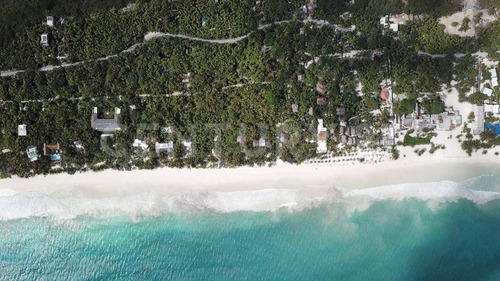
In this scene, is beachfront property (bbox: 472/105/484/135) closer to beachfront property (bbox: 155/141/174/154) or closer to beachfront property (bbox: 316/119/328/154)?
beachfront property (bbox: 316/119/328/154)

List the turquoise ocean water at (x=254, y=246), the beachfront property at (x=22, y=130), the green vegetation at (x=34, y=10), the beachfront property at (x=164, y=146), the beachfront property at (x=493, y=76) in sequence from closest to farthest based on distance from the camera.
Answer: the green vegetation at (x=34, y=10) → the beachfront property at (x=22, y=130) → the beachfront property at (x=164, y=146) → the beachfront property at (x=493, y=76) → the turquoise ocean water at (x=254, y=246)

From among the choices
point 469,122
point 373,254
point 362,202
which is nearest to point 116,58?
point 362,202

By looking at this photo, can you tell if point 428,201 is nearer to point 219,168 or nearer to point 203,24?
point 219,168

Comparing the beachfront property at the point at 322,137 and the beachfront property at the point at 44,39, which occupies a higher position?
the beachfront property at the point at 44,39

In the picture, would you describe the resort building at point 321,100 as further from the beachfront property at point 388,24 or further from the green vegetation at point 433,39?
the green vegetation at point 433,39

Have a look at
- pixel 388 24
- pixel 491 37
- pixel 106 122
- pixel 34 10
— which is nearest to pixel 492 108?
pixel 491 37

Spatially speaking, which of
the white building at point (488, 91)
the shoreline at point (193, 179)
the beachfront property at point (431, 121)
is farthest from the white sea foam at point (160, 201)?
the white building at point (488, 91)

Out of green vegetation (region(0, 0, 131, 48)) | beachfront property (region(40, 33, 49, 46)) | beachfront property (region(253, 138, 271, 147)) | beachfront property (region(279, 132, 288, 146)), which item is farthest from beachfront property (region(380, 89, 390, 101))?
beachfront property (region(40, 33, 49, 46))

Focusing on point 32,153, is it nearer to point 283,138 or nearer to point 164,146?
point 164,146
